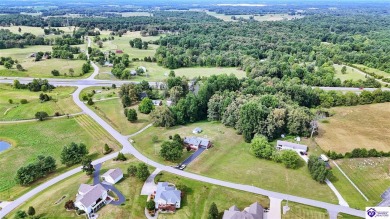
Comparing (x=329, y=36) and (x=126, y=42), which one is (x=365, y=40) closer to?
(x=329, y=36)

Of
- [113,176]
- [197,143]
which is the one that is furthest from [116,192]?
[197,143]

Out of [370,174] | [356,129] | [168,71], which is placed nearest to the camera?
[370,174]

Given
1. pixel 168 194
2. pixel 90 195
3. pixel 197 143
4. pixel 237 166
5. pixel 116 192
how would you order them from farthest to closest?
pixel 197 143 → pixel 237 166 → pixel 116 192 → pixel 168 194 → pixel 90 195

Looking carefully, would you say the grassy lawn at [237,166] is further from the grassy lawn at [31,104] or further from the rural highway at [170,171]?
the grassy lawn at [31,104]


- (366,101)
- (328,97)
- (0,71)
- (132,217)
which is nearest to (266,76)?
(328,97)

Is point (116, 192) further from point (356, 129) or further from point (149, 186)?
point (356, 129)

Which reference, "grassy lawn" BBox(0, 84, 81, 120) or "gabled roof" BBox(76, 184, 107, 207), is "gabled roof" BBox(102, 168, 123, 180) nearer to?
"gabled roof" BBox(76, 184, 107, 207)

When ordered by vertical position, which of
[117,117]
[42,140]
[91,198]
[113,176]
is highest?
[91,198]
